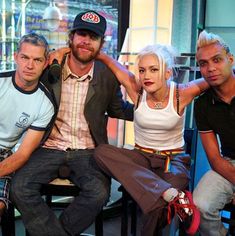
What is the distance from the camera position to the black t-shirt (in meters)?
1.78

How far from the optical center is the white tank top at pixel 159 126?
5.88ft

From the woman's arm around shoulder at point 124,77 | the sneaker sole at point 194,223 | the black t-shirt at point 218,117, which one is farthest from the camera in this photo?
the woman's arm around shoulder at point 124,77

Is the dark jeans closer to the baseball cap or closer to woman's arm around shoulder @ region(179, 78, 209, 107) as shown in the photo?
woman's arm around shoulder @ region(179, 78, 209, 107)

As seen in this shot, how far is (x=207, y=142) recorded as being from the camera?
184cm

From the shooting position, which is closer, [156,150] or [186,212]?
[186,212]

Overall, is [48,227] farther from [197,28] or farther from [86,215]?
[197,28]

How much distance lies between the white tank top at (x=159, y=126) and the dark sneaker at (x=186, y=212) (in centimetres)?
32

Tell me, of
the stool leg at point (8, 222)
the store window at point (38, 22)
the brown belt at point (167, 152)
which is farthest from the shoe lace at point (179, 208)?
the store window at point (38, 22)

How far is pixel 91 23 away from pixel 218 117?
2.56 ft

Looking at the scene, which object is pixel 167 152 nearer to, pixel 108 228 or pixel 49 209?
pixel 49 209

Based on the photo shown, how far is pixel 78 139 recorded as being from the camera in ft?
6.38

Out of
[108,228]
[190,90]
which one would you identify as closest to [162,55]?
[190,90]

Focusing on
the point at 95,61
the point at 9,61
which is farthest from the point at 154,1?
the point at 9,61

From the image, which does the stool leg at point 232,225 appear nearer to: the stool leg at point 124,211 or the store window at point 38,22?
the stool leg at point 124,211
